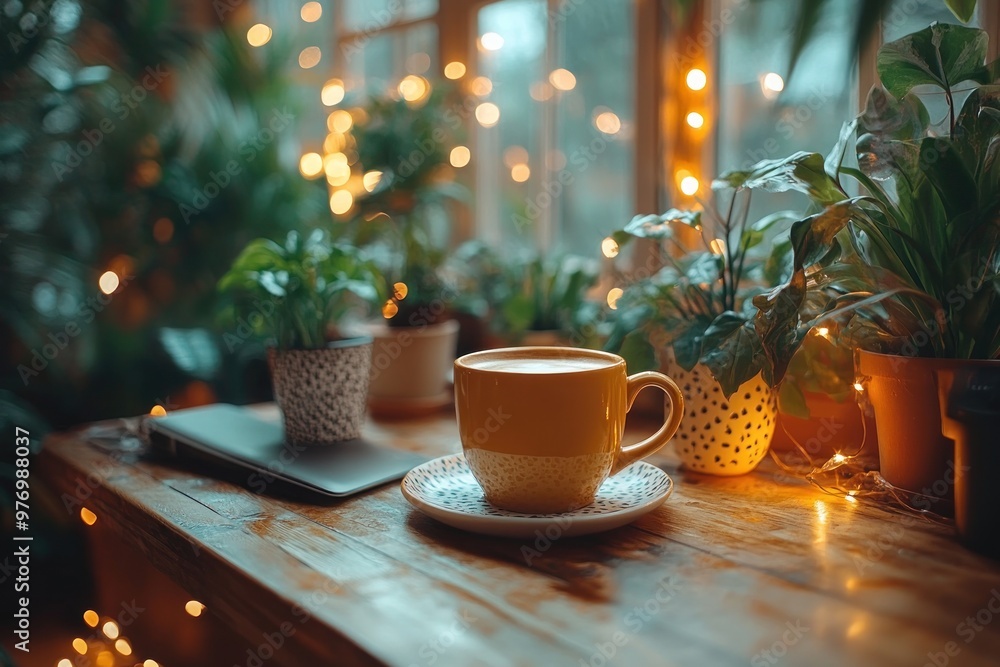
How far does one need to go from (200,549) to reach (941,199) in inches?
30.1

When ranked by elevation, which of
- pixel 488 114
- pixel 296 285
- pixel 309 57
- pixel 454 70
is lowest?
pixel 296 285

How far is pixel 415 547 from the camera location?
0.69 m

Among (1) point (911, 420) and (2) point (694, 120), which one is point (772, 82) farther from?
(1) point (911, 420)

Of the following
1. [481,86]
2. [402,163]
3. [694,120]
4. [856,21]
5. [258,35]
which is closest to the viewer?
[856,21]

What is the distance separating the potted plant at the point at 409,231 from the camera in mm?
1248

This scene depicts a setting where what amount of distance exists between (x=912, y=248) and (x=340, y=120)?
57.6 inches

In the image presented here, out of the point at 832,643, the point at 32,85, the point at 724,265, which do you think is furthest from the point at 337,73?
the point at 832,643

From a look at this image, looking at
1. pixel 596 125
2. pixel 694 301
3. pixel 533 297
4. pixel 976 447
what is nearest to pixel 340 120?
pixel 596 125

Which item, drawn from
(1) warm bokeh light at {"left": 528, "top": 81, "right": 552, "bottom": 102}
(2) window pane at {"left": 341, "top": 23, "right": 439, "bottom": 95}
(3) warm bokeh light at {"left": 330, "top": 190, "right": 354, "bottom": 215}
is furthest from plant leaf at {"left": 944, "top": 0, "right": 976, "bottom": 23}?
(3) warm bokeh light at {"left": 330, "top": 190, "right": 354, "bottom": 215}

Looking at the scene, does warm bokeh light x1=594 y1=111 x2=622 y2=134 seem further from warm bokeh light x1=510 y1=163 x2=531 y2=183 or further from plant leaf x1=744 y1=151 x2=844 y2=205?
plant leaf x1=744 y1=151 x2=844 y2=205

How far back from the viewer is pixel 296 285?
39.1 inches

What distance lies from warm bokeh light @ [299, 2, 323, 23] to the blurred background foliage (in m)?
0.16

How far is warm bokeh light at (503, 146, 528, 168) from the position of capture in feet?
5.37

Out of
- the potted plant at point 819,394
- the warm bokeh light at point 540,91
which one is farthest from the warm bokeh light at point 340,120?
the potted plant at point 819,394
